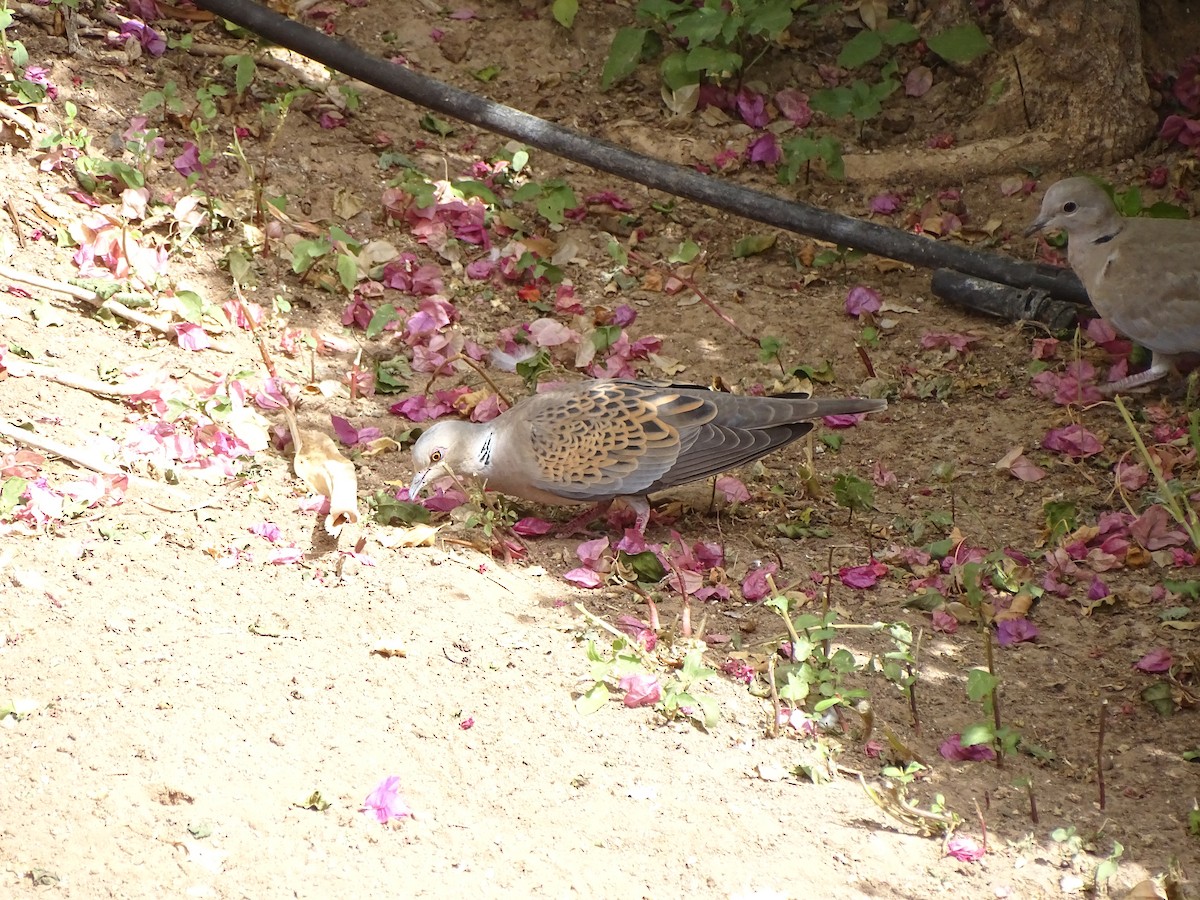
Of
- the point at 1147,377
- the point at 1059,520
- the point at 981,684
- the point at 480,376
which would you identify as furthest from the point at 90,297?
the point at 1147,377

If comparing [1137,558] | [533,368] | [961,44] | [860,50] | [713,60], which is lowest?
[533,368]

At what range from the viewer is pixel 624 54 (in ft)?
20.8

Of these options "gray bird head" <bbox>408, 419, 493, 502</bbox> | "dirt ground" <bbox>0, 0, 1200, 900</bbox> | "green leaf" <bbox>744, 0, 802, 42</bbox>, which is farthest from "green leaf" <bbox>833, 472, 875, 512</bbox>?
"green leaf" <bbox>744, 0, 802, 42</bbox>

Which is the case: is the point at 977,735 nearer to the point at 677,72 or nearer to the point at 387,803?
the point at 387,803

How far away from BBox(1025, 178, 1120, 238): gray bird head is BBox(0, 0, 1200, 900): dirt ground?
479 mm

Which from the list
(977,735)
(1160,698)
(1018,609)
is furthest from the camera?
(1018,609)

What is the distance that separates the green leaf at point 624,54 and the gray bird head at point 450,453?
285 cm

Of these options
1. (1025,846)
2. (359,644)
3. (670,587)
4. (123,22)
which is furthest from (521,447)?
(123,22)

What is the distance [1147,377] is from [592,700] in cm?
286

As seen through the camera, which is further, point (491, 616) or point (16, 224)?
point (16, 224)

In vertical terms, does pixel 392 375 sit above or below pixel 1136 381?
below

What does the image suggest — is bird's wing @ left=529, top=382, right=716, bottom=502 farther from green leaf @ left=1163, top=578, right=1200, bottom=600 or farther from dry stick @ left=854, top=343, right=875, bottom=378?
green leaf @ left=1163, top=578, right=1200, bottom=600

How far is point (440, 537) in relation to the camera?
13.3 ft

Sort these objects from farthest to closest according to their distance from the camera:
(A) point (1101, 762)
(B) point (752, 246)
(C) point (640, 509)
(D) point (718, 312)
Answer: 1. (B) point (752, 246)
2. (D) point (718, 312)
3. (C) point (640, 509)
4. (A) point (1101, 762)
